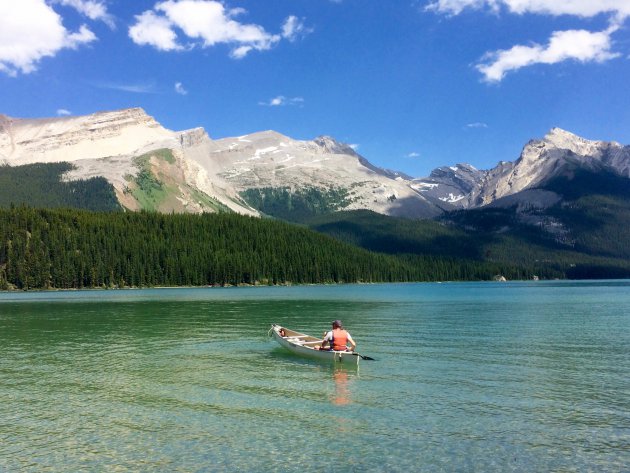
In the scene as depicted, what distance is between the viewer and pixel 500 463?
20672mm

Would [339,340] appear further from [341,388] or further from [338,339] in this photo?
[341,388]

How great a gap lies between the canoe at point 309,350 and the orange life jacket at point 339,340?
0.65m

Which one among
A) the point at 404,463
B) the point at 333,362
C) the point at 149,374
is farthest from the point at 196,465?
the point at 333,362

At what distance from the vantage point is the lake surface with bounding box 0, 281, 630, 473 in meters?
21.5

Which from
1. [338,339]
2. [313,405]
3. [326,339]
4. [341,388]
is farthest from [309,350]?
[313,405]

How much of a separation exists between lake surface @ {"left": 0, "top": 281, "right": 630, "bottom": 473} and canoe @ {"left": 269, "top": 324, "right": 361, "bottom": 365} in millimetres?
800

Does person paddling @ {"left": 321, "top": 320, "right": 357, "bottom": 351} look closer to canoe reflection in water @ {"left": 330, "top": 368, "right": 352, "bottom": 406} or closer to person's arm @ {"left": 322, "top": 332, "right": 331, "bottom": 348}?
person's arm @ {"left": 322, "top": 332, "right": 331, "bottom": 348}

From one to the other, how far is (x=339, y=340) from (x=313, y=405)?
13109 millimetres

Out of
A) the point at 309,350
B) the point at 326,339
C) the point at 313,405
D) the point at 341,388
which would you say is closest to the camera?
the point at 313,405

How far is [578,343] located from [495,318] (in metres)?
28.4

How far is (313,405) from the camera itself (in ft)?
97.6

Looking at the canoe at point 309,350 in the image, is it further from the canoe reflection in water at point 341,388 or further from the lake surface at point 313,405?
the canoe reflection in water at point 341,388

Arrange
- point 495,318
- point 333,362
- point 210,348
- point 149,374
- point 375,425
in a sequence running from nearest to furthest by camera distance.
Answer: point 375,425
point 149,374
point 333,362
point 210,348
point 495,318

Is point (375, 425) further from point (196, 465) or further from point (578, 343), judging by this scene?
point (578, 343)
